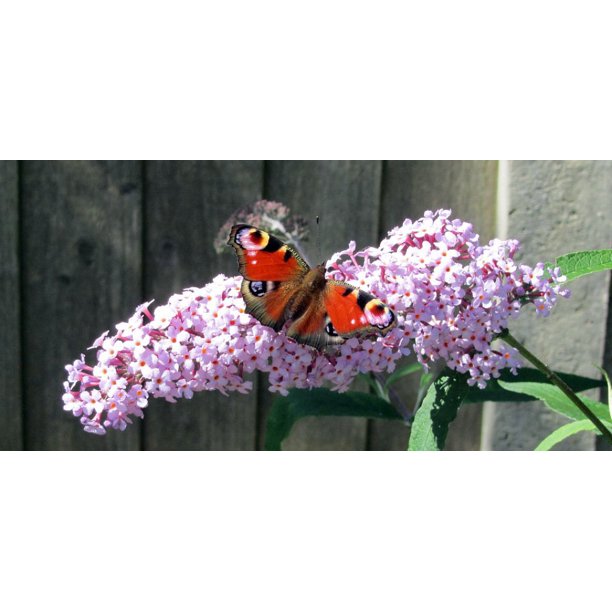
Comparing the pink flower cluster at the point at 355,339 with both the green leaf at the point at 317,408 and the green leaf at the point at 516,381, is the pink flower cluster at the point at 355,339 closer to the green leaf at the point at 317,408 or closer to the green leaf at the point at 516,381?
the green leaf at the point at 516,381

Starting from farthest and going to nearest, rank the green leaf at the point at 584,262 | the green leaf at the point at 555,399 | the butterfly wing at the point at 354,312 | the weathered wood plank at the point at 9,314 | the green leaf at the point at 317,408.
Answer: the weathered wood plank at the point at 9,314, the green leaf at the point at 317,408, the green leaf at the point at 555,399, the green leaf at the point at 584,262, the butterfly wing at the point at 354,312

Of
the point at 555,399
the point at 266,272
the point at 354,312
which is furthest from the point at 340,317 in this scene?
the point at 555,399

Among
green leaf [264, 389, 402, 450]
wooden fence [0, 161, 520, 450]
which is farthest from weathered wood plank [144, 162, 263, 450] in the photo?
green leaf [264, 389, 402, 450]

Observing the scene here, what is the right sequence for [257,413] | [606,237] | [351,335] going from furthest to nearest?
Result: [257,413], [606,237], [351,335]

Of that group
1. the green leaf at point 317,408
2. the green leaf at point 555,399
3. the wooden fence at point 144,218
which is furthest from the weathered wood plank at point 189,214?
the green leaf at point 555,399

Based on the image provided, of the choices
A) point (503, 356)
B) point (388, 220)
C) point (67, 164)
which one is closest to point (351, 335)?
point (503, 356)

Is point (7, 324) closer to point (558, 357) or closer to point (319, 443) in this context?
point (319, 443)

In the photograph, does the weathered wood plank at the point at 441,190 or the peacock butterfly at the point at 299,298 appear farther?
the weathered wood plank at the point at 441,190
